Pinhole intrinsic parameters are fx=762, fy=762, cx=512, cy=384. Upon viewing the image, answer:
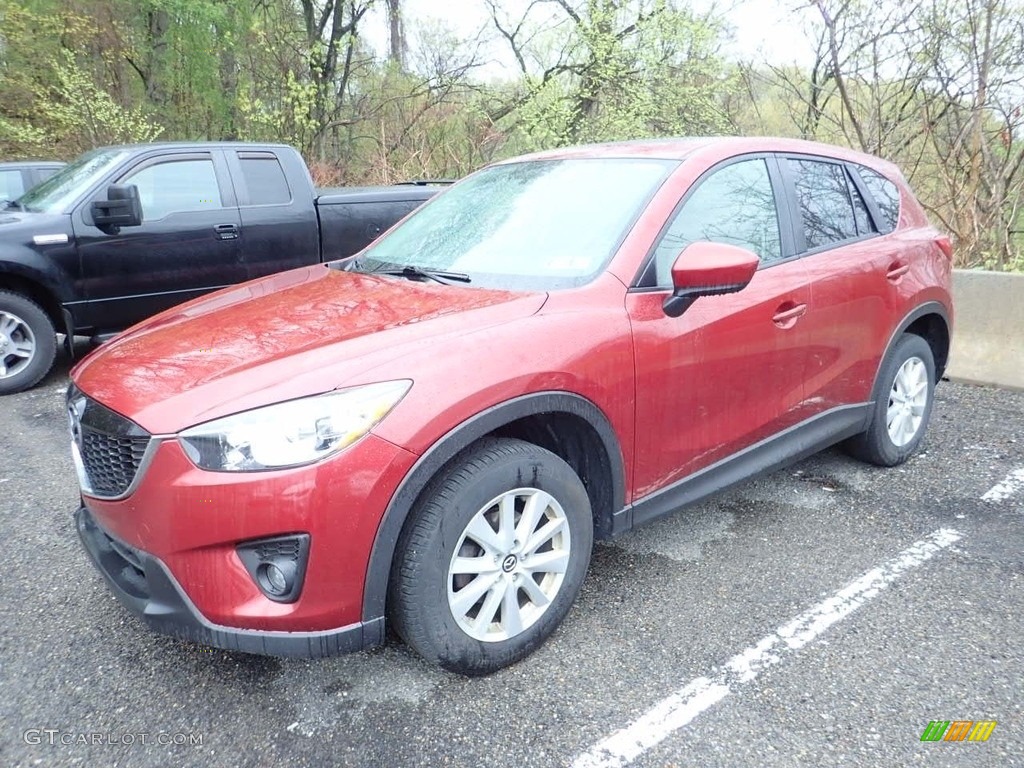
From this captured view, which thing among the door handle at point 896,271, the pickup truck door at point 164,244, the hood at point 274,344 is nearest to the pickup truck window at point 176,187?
the pickup truck door at point 164,244

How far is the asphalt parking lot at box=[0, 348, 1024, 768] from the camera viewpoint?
7.00 ft

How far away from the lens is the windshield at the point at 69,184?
5.87 metres

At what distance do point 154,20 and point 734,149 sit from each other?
17.8 meters

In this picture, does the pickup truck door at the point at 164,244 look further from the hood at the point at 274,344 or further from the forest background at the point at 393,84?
the forest background at the point at 393,84

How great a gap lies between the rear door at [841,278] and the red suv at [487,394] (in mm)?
17

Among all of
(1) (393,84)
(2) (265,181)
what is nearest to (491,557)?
(2) (265,181)

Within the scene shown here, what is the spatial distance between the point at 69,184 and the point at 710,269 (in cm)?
563

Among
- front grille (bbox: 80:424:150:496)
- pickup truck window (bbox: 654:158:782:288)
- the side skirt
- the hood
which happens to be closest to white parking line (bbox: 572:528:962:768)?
the side skirt

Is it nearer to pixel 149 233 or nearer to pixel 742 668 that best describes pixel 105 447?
pixel 742 668

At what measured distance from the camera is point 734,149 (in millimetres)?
3158

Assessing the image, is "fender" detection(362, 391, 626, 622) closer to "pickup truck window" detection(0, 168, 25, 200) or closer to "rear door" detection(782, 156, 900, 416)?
"rear door" detection(782, 156, 900, 416)

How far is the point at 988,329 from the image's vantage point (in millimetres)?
5574

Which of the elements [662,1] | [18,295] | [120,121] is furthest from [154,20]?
[18,295]
